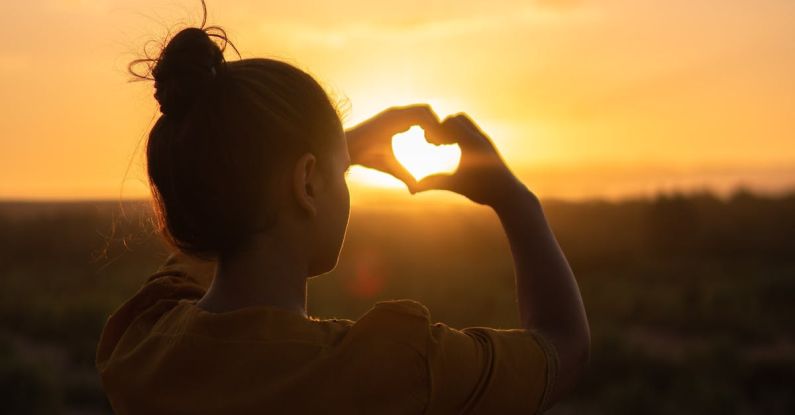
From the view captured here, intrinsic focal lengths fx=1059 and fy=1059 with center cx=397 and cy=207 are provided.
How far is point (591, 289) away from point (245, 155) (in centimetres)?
1639

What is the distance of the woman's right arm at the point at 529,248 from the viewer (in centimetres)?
144

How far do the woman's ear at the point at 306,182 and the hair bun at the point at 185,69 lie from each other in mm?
187

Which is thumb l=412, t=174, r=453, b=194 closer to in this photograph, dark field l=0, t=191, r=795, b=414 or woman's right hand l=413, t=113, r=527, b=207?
woman's right hand l=413, t=113, r=527, b=207

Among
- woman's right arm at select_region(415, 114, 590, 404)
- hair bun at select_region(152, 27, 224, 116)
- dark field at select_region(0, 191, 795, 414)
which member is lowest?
dark field at select_region(0, 191, 795, 414)

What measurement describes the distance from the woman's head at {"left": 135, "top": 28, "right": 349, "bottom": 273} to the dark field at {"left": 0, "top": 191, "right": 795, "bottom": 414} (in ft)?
0.94

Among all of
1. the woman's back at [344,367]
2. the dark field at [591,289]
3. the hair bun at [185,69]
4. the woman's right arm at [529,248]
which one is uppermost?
the hair bun at [185,69]

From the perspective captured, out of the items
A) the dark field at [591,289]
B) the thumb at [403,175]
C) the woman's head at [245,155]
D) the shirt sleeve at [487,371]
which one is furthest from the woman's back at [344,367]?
the dark field at [591,289]

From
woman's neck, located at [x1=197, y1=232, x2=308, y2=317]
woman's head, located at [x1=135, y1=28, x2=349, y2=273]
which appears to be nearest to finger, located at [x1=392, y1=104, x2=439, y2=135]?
woman's head, located at [x1=135, y1=28, x2=349, y2=273]

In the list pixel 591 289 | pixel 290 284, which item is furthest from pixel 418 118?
pixel 591 289

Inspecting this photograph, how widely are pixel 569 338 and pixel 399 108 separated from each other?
1.51ft

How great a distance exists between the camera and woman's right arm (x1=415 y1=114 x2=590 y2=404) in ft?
4.72

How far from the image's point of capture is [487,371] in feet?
4.50

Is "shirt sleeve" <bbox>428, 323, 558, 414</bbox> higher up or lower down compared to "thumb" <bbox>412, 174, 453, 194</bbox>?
lower down

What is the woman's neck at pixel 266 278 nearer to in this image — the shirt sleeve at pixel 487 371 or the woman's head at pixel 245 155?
the woman's head at pixel 245 155
